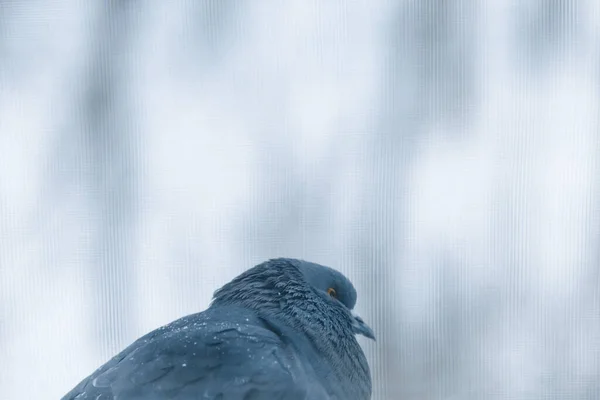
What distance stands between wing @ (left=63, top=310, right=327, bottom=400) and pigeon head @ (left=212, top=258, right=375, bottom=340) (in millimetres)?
124

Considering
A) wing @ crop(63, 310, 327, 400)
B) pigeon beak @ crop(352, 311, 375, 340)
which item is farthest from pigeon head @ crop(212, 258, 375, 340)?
wing @ crop(63, 310, 327, 400)

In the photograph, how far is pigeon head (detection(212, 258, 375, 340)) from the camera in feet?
3.21

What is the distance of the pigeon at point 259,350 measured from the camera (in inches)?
30.1

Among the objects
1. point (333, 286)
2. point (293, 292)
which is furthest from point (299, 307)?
point (333, 286)

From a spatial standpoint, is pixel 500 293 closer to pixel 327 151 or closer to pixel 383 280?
pixel 383 280

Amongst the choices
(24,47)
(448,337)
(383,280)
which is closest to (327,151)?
(383,280)

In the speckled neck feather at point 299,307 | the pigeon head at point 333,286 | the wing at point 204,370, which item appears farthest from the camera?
the pigeon head at point 333,286

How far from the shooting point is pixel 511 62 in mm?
1602

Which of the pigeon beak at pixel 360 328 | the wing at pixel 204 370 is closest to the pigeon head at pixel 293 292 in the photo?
the pigeon beak at pixel 360 328

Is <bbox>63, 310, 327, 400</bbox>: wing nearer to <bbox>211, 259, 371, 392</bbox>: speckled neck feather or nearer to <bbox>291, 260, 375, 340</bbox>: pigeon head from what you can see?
<bbox>211, 259, 371, 392</bbox>: speckled neck feather

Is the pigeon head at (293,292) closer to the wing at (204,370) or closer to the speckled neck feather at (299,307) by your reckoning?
the speckled neck feather at (299,307)

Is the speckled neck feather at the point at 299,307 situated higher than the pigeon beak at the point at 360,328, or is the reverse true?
the speckled neck feather at the point at 299,307

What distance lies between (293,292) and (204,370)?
0.82ft

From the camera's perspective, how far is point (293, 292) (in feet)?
3.26
